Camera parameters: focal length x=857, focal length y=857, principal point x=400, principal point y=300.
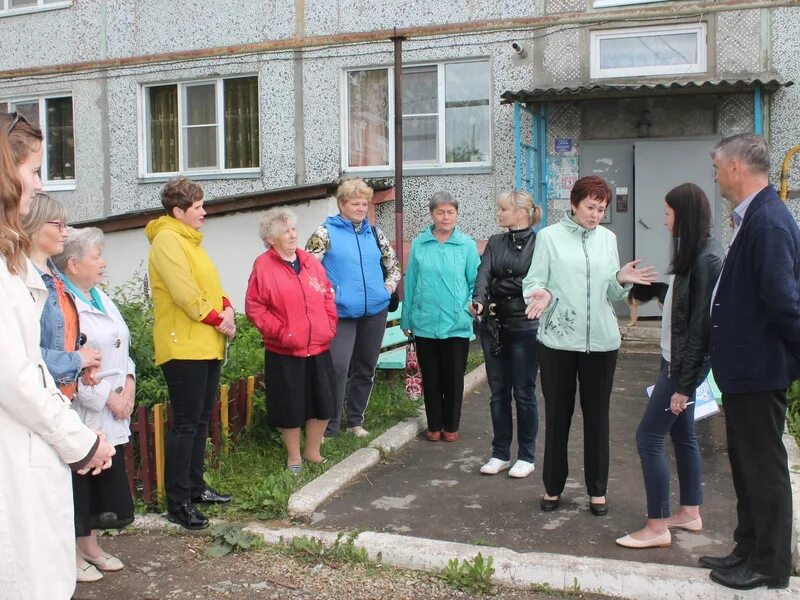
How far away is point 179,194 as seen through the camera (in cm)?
466

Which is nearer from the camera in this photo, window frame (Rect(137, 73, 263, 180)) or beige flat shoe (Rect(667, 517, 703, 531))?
beige flat shoe (Rect(667, 517, 703, 531))

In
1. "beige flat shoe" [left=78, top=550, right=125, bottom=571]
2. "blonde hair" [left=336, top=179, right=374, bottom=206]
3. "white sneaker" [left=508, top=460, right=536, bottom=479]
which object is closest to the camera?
"beige flat shoe" [left=78, top=550, right=125, bottom=571]

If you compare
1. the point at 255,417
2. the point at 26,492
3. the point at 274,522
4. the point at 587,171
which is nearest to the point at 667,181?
the point at 587,171

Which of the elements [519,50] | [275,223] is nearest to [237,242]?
[519,50]

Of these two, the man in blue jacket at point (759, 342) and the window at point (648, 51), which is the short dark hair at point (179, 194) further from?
the window at point (648, 51)

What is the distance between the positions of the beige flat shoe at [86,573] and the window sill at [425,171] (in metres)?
8.88

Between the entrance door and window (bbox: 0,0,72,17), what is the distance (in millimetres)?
9858

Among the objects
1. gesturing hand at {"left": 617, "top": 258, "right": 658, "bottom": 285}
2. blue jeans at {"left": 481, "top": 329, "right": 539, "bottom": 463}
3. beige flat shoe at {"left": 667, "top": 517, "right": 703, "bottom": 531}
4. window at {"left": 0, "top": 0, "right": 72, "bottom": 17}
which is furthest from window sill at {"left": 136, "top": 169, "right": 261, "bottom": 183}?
beige flat shoe at {"left": 667, "top": 517, "right": 703, "bottom": 531}

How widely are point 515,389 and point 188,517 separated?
7.13 feet

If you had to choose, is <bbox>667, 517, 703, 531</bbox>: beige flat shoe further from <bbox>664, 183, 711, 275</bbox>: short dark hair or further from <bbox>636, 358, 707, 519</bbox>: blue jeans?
<bbox>664, 183, 711, 275</bbox>: short dark hair

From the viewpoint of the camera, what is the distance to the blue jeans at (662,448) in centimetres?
418

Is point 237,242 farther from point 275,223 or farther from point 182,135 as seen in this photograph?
point 275,223

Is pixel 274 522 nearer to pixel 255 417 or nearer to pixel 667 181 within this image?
pixel 255 417

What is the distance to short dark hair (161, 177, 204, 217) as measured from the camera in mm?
4672
